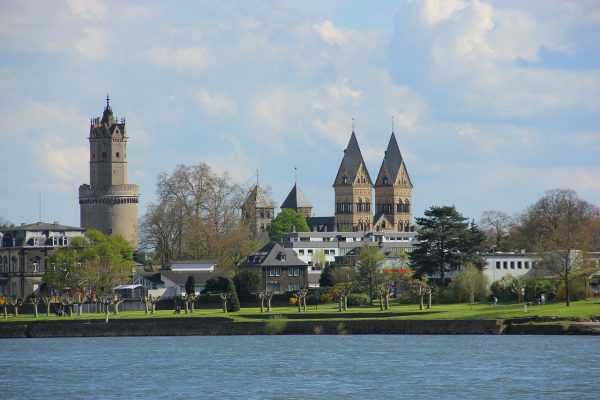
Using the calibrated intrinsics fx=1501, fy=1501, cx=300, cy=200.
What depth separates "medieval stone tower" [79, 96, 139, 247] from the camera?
16988 centimetres

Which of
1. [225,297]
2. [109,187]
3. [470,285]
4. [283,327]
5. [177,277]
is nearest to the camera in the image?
[283,327]

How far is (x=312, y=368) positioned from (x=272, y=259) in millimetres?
57254

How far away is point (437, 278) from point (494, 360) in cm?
4211

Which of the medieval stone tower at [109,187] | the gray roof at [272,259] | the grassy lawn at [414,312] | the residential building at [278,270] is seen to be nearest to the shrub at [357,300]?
the grassy lawn at [414,312]

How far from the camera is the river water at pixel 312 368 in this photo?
2293 inches

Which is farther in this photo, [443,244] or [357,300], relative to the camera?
[443,244]

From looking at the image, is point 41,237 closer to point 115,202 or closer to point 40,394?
point 115,202

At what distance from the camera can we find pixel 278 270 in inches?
4860

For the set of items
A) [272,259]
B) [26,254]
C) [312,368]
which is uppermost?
[26,254]

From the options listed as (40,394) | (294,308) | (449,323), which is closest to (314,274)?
(294,308)

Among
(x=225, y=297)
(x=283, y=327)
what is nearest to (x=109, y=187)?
(x=225, y=297)

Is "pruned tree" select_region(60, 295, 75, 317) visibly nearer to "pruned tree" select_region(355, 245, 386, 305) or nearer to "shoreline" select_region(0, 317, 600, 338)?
"shoreline" select_region(0, 317, 600, 338)

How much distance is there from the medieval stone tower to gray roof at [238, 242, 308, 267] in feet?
135

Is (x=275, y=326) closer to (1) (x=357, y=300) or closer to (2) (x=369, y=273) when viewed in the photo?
(1) (x=357, y=300)
